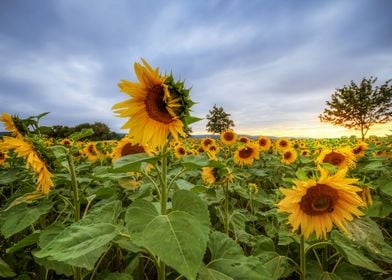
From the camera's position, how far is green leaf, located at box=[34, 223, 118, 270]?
50.4 inches

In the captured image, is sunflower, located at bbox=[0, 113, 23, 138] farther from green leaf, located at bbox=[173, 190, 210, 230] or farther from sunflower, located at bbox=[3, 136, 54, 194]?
green leaf, located at bbox=[173, 190, 210, 230]

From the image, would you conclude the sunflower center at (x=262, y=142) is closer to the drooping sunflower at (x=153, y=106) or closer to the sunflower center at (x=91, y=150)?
the sunflower center at (x=91, y=150)

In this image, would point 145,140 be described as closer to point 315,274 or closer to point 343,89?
point 315,274

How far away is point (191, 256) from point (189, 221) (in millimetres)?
184

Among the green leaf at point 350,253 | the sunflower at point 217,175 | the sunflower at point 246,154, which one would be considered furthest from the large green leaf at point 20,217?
the sunflower at point 246,154

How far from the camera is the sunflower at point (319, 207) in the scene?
1.88 meters

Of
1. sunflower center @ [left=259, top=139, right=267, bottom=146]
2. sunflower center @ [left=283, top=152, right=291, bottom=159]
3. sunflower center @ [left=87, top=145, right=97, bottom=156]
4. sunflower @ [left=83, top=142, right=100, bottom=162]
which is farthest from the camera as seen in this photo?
sunflower center @ [left=259, top=139, right=267, bottom=146]

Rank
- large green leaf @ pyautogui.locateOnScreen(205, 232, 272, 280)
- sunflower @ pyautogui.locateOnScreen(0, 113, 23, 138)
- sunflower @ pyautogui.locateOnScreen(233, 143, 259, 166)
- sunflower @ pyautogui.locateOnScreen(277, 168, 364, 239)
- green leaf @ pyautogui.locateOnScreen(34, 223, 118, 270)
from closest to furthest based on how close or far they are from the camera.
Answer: green leaf @ pyautogui.locateOnScreen(34, 223, 118, 270), large green leaf @ pyautogui.locateOnScreen(205, 232, 272, 280), sunflower @ pyautogui.locateOnScreen(277, 168, 364, 239), sunflower @ pyautogui.locateOnScreen(0, 113, 23, 138), sunflower @ pyautogui.locateOnScreen(233, 143, 259, 166)

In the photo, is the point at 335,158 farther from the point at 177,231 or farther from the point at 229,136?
the point at 229,136

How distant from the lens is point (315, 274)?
221cm

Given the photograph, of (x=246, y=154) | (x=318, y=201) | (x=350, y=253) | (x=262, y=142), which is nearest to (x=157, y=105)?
(x=318, y=201)

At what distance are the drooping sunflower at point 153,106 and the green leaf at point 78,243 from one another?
54 cm

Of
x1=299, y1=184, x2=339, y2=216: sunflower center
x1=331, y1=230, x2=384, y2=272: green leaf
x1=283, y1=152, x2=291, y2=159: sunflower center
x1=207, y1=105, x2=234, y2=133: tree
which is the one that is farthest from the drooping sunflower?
x1=207, y1=105, x2=234, y2=133: tree

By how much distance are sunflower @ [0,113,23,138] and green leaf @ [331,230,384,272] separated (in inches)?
102
